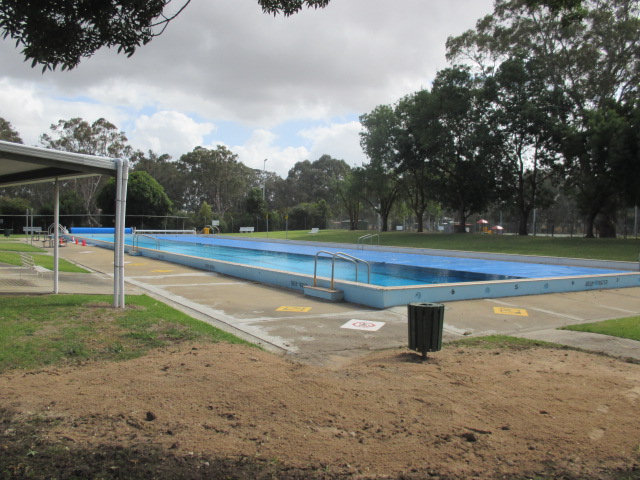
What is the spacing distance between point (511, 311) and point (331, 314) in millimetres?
3904

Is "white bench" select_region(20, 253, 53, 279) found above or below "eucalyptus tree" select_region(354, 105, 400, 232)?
below

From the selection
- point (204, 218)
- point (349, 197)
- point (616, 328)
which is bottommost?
point (616, 328)

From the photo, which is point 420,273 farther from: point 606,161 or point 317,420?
point 606,161

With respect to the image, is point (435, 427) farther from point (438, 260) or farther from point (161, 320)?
point (438, 260)

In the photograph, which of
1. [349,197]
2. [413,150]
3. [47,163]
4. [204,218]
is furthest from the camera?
[204,218]

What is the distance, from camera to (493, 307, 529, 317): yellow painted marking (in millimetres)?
10351

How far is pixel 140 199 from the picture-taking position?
55.1 metres

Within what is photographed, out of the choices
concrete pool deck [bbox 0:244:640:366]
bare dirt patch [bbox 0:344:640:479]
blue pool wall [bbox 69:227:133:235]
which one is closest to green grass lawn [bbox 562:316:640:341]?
concrete pool deck [bbox 0:244:640:366]

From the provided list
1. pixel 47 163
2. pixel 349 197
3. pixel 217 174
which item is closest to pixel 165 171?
pixel 217 174

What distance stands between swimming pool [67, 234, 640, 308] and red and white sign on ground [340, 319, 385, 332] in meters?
1.61

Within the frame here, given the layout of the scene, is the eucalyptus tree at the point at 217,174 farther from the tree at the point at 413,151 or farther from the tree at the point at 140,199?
the tree at the point at 413,151

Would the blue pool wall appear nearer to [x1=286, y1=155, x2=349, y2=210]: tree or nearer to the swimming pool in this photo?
the swimming pool

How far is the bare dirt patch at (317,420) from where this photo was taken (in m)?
3.71

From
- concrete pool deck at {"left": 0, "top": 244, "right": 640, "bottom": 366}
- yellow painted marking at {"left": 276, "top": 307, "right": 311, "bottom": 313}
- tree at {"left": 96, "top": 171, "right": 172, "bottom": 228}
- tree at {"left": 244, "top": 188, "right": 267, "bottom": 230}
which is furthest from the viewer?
tree at {"left": 244, "top": 188, "right": 267, "bottom": 230}
